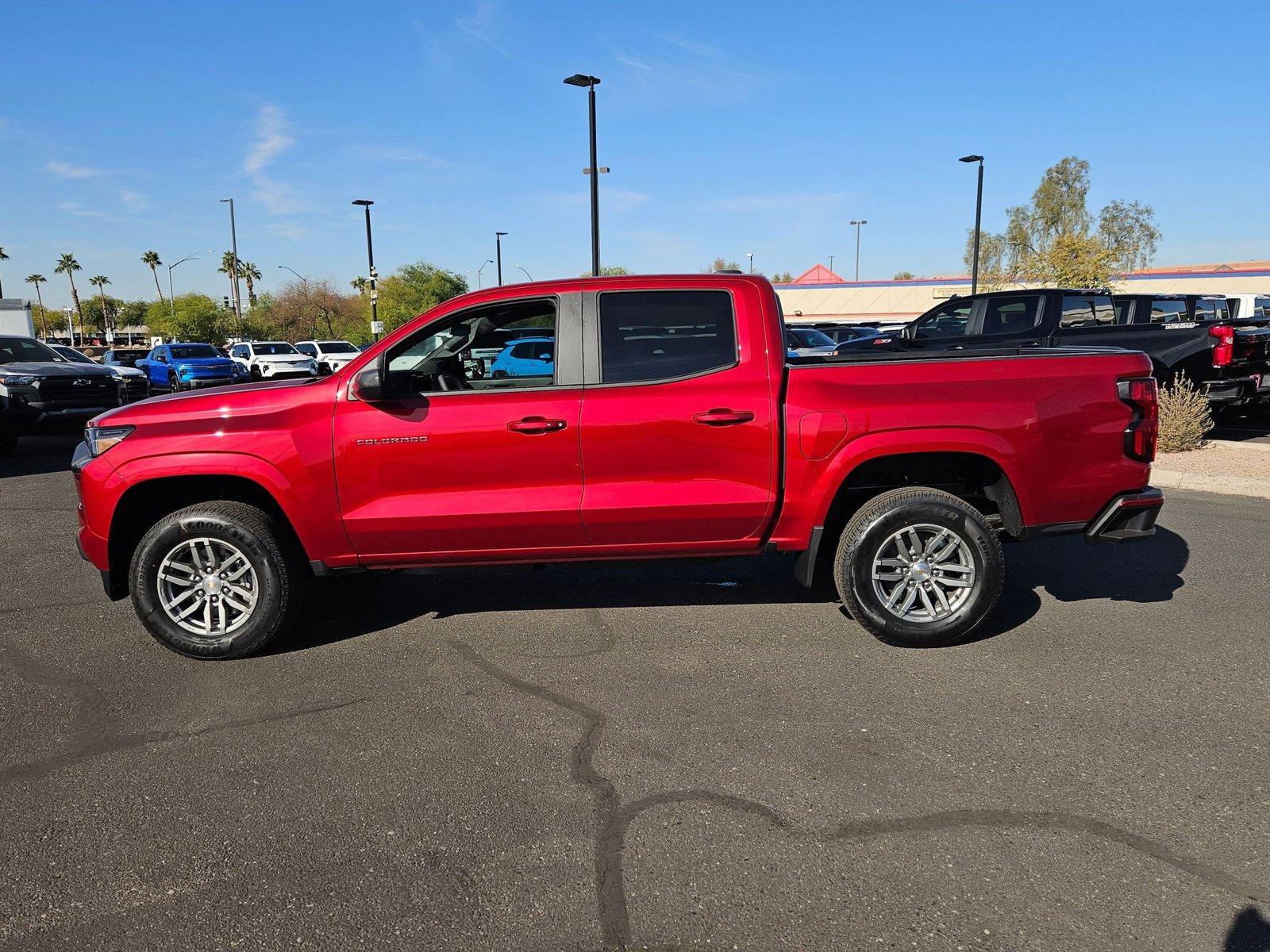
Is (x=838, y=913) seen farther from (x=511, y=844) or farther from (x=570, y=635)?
(x=570, y=635)

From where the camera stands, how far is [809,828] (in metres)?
3.15

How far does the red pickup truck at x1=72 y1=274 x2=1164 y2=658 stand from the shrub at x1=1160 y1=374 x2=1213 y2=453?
21.1ft

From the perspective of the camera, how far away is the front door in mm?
4750

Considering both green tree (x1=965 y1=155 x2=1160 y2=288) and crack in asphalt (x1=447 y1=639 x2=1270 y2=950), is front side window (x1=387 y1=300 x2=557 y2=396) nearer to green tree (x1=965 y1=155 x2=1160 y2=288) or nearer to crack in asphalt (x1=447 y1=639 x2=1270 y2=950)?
crack in asphalt (x1=447 y1=639 x2=1270 y2=950)

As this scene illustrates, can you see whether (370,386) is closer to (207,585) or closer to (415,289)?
(207,585)

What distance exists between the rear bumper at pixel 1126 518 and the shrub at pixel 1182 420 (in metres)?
6.34

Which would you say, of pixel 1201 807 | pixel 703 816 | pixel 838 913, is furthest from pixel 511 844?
pixel 1201 807

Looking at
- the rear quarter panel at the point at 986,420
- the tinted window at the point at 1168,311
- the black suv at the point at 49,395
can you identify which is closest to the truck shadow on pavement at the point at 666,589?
the rear quarter panel at the point at 986,420

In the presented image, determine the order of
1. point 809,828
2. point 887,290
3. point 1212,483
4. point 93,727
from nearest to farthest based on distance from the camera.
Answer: point 809,828 < point 93,727 < point 1212,483 < point 887,290

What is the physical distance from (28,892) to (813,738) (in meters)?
2.80

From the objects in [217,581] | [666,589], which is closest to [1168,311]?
[666,589]

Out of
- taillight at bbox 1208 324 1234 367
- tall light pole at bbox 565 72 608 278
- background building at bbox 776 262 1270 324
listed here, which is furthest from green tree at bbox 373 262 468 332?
taillight at bbox 1208 324 1234 367

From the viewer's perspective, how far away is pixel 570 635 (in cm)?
516

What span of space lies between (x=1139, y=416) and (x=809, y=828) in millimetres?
3021
